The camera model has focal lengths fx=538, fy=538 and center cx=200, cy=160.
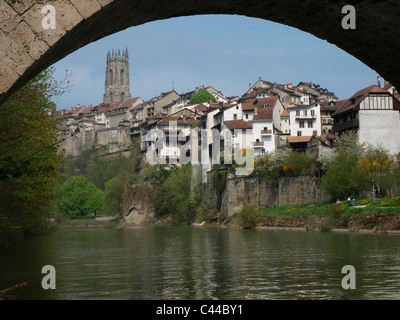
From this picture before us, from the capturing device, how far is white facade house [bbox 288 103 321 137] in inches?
3150

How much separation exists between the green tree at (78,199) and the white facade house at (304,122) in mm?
44019

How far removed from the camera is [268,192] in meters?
59.8

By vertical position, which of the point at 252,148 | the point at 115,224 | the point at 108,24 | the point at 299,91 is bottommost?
the point at 115,224

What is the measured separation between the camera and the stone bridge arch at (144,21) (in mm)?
3869

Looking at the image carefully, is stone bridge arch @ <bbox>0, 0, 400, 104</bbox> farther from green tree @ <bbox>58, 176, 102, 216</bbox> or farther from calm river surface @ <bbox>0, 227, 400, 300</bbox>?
green tree @ <bbox>58, 176, 102, 216</bbox>

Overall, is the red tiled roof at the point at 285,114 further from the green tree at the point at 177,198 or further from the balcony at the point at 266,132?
the green tree at the point at 177,198

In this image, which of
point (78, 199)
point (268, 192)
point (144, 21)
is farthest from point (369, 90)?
point (78, 199)

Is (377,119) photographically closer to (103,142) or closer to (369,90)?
(369,90)

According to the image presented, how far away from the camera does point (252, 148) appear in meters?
73.9

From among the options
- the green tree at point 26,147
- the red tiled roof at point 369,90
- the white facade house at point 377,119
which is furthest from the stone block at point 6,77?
the red tiled roof at point 369,90

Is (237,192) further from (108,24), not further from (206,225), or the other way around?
(108,24)

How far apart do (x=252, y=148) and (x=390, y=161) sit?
91.0ft
